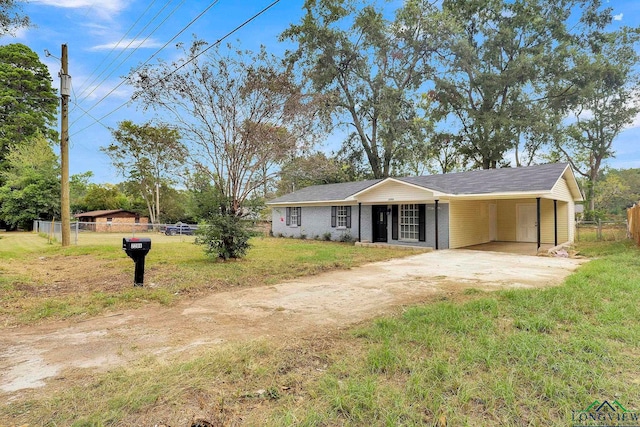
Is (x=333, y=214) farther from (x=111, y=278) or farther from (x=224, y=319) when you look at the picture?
(x=224, y=319)

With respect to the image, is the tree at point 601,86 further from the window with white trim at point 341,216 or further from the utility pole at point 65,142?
the utility pole at point 65,142

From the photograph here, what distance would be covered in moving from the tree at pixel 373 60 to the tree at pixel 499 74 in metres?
2.28

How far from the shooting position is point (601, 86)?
24000 millimetres

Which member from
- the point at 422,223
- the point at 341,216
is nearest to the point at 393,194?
the point at 422,223

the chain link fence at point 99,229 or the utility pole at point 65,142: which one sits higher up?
the utility pole at point 65,142

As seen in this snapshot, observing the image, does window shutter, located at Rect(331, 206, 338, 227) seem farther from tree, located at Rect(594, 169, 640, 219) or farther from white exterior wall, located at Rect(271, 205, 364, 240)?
tree, located at Rect(594, 169, 640, 219)

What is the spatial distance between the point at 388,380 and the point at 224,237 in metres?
7.93

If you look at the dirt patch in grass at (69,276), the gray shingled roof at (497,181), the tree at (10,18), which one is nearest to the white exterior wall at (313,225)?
the gray shingled roof at (497,181)

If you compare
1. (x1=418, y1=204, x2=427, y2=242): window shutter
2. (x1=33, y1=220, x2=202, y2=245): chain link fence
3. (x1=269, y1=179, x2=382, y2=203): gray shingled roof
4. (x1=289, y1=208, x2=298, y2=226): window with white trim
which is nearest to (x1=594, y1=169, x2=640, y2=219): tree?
(x1=269, y1=179, x2=382, y2=203): gray shingled roof

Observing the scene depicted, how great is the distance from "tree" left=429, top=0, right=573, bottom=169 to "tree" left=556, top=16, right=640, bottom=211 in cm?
179

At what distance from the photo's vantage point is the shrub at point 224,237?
9695mm

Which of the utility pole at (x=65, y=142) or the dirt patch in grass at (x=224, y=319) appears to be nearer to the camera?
the dirt patch in grass at (x=224, y=319)

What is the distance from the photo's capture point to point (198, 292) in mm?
6301

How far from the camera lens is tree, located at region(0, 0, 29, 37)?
23.3 feet
